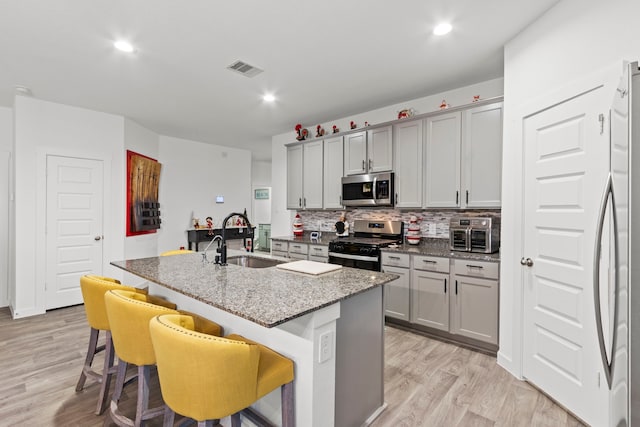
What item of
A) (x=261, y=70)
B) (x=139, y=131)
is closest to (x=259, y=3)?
(x=261, y=70)

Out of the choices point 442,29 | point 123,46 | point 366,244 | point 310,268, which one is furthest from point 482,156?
point 123,46

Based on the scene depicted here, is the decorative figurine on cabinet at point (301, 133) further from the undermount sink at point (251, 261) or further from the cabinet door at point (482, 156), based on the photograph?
the undermount sink at point (251, 261)

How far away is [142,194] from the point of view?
5.14 metres

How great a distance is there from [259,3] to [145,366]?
2371 mm

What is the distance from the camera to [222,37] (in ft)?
8.26

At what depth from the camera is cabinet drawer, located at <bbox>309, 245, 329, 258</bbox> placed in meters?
4.21

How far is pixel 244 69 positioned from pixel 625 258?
10.4 feet

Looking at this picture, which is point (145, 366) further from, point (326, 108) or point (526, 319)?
point (326, 108)

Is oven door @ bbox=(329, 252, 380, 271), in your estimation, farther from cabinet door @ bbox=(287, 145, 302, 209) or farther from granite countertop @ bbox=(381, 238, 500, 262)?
cabinet door @ bbox=(287, 145, 302, 209)

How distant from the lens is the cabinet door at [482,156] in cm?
301

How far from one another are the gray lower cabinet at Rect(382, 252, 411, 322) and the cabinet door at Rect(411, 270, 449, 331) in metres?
0.07

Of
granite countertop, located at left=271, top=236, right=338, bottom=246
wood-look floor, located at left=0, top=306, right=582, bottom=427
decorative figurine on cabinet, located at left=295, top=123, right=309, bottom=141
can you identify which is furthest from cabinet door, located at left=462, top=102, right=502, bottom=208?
decorative figurine on cabinet, located at left=295, top=123, right=309, bottom=141

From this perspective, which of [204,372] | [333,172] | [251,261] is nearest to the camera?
[204,372]

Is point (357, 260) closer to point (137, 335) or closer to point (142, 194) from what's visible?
point (137, 335)
